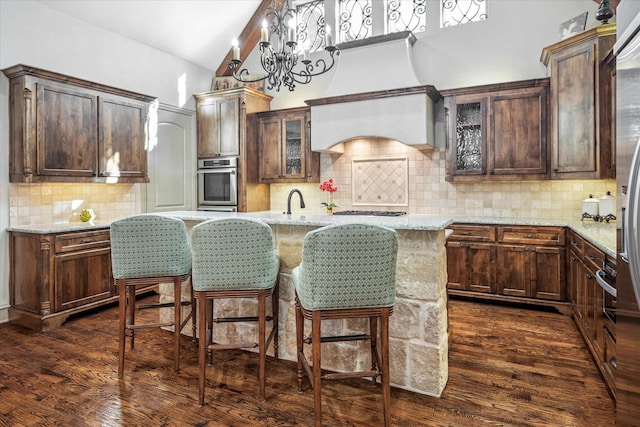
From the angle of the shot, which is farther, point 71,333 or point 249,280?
point 71,333

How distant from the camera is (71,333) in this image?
11.3 feet

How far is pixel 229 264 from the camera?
7.29ft

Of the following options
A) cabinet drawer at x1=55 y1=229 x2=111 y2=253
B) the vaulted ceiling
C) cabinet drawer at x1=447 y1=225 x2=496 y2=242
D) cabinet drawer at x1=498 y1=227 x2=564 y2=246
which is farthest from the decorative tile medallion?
cabinet drawer at x1=55 y1=229 x2=111 y2=253

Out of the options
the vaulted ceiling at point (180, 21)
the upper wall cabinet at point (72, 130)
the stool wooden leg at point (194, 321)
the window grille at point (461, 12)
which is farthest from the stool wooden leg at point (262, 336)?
the window grille at point (461, 12)

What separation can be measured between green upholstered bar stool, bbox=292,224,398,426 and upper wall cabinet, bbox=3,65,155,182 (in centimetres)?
320

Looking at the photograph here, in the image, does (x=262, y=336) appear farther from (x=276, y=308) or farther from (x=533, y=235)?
(x=533, y=235)

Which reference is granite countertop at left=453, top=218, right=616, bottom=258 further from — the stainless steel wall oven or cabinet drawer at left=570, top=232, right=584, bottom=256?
the stainless steel wall oven

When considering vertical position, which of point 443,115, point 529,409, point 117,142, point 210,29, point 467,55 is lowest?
point 529,409

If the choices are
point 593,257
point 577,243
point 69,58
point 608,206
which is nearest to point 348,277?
point 593,257

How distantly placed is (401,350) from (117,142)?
12.5 ft

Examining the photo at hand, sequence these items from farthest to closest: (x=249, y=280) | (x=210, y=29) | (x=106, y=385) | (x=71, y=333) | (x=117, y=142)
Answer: (x=210, y=29), (x=117, y=142), (x=71, y=333), (x=106, y=385), (x=249, y=280)

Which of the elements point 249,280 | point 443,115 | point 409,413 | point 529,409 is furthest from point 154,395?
point 443,115

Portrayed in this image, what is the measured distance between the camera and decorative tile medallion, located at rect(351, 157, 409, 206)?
16.6 feet

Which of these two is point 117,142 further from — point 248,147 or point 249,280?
point 249,280
